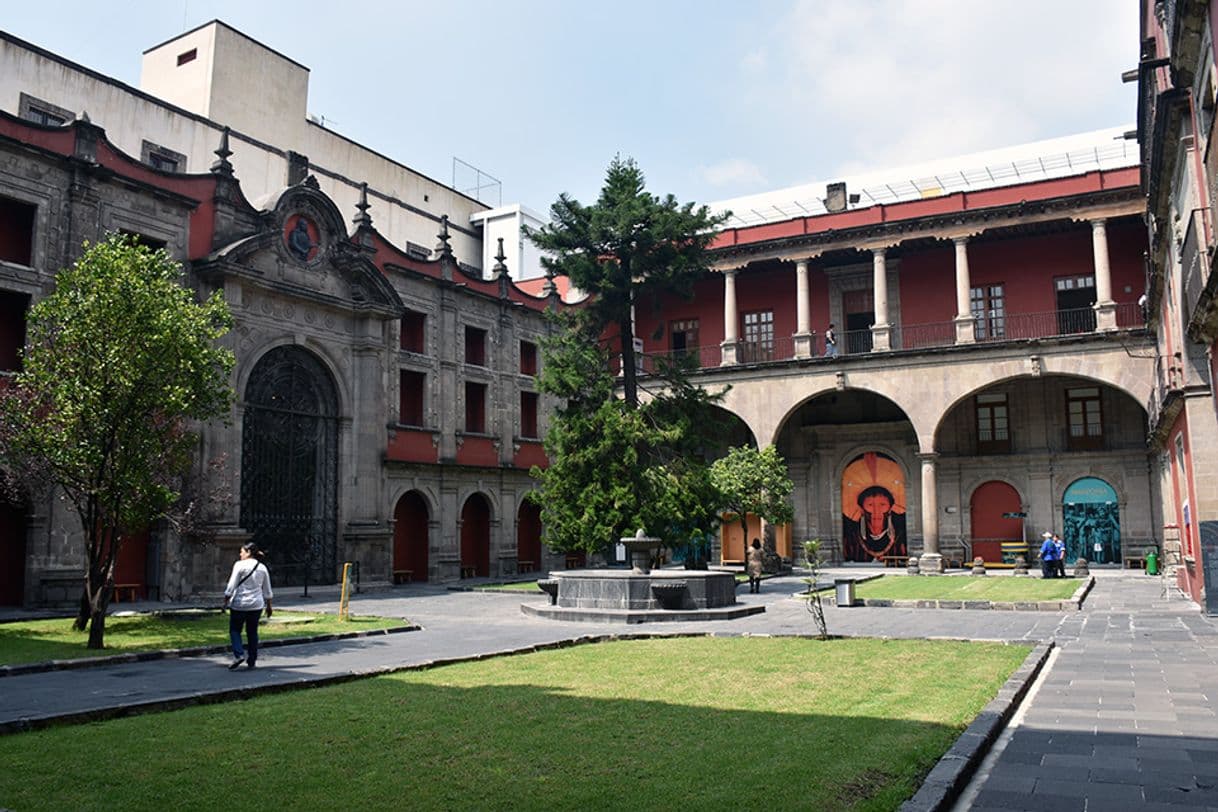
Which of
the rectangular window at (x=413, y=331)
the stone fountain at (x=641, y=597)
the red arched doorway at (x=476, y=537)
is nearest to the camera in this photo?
the stone fountain at (x=641, y=597)

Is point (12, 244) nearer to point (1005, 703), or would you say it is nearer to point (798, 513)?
point (1005, 703)

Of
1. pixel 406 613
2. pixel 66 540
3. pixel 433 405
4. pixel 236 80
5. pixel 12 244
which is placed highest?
pixel 236 80

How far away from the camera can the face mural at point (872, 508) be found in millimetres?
33969

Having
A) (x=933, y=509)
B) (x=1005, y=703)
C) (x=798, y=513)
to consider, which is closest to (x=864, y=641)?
(x=1005, y=703)

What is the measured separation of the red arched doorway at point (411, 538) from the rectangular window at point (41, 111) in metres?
12.5

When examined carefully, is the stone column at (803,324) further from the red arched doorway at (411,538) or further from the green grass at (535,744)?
the green grass at (535,744)

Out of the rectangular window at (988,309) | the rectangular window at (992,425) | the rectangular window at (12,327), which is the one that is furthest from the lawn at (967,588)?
the rectangular window at (12,327)

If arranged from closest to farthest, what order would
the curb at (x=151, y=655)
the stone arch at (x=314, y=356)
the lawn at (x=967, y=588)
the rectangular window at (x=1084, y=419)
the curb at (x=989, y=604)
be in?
1. the curb at (x=151, y=655)
2. the curb at (x=989, y=604)
3. the lawn at (x=967, y=588)
4. the stone arch at (x=314, y=356)
5. the rectangular window at (x=1084, y=419)

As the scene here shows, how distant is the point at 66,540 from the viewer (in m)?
18.1

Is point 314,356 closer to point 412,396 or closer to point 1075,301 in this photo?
point 412,396

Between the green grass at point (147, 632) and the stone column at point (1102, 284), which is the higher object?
the stone column at point (1102, 284)

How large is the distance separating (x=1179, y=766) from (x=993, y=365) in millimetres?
25120

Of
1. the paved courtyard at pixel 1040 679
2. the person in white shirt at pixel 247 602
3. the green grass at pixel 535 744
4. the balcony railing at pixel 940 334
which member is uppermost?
the balcony railing at pixel 940 334

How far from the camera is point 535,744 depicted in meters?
6.23
